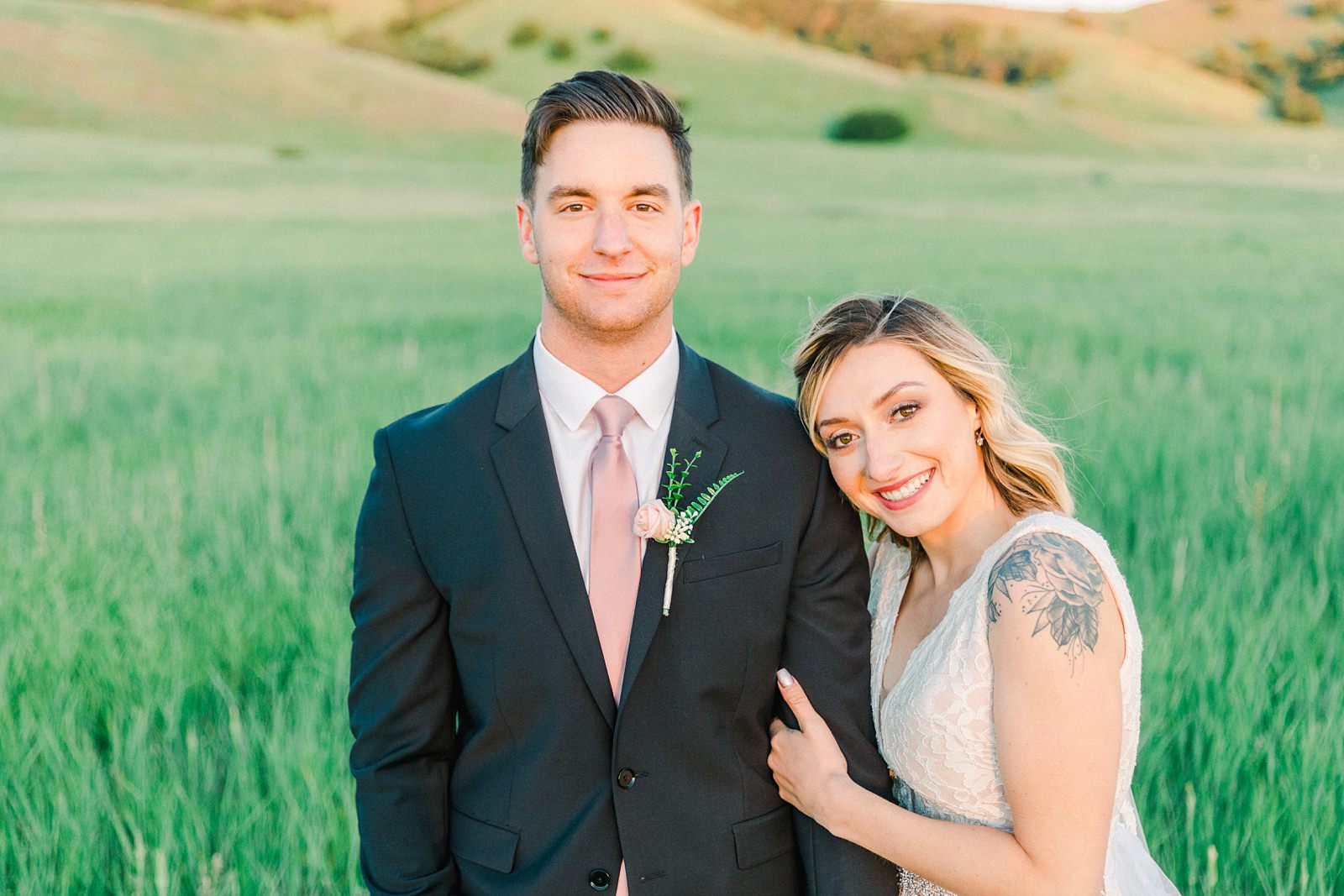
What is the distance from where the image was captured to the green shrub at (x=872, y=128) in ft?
176

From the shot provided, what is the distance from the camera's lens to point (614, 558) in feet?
7.63

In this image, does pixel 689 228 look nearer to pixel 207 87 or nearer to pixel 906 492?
pixel 906 492

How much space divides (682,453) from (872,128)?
5475 cm

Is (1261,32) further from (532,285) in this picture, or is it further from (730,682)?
(730,682)

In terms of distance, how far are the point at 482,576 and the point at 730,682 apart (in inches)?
23.0

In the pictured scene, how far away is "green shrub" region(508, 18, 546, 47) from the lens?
6600 cm

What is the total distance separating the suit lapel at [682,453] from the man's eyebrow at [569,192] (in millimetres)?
408

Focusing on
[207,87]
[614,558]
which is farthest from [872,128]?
[614,558]

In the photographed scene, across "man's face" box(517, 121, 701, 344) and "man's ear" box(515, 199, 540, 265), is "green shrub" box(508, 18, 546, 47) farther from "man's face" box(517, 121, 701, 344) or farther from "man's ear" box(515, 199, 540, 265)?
"man's face" box(517, 121, 701, 344)

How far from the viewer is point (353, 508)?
5.39 meters

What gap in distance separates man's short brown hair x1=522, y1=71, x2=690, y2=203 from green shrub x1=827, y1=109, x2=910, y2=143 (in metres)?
53.4

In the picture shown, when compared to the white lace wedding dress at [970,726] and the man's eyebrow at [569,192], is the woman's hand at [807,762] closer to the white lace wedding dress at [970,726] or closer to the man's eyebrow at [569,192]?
the white lace wedding dress at [970,726]

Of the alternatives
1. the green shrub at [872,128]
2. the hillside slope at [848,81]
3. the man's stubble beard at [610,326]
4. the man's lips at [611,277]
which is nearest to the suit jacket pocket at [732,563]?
the man's stubble beard at [610,326]

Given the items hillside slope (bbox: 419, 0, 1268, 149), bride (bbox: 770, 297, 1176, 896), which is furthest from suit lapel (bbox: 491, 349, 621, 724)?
hillside slope (bbox: 419, 0, 1268, 149)
